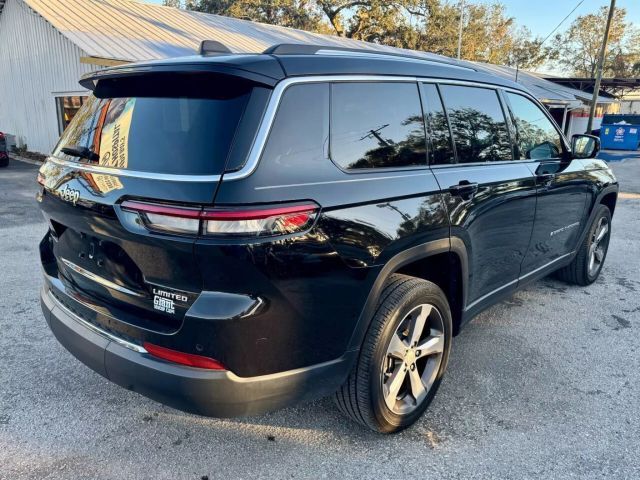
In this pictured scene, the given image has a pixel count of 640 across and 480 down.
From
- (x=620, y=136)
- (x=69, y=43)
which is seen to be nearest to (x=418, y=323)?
(x=69, y=43)

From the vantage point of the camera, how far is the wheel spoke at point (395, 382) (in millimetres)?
2518

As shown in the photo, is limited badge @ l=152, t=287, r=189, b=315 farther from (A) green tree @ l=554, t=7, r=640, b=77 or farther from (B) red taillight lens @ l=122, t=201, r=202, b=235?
(A) green tree @ l=554, t=7, r=640, b=77

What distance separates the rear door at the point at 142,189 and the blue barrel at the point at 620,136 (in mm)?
27257

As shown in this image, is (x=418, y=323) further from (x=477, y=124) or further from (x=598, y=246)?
(x=598, y=246)

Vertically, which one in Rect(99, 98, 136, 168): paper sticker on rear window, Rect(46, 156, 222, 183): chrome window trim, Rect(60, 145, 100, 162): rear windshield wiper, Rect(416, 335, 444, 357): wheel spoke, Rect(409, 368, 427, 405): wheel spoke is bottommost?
Rect(409, 368, 427, 405): wheel spoke

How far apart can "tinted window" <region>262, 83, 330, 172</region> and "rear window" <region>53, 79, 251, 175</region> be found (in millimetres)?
161

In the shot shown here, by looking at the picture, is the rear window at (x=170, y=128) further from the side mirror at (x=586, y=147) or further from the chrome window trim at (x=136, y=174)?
the side mirror at (x=586, y=147)

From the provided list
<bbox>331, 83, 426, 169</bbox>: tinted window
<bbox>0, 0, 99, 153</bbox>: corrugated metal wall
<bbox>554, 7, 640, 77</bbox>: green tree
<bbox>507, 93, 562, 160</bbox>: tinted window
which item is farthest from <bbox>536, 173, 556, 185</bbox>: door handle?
<bbox>554, 7, 640, 77</bbox>: green tree

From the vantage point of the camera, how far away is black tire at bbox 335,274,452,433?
2310mm

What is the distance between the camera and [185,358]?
1.94 m

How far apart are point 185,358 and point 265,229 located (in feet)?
2.03

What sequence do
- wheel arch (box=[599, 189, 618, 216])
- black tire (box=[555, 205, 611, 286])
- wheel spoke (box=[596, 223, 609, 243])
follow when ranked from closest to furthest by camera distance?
black tire (box=[555, 205, 611, 286])
wheel arch (box=[599, 189, 618, 216])
wheel spoke (box=[596, 223, 609, 243])

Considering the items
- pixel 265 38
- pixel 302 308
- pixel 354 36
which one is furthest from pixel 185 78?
pixel 354 36

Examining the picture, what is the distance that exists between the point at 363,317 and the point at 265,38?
17676 mm
